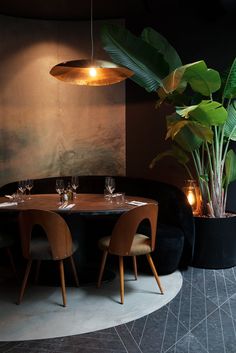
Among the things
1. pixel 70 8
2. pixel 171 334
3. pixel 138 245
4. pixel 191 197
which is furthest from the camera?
pixel 70 8

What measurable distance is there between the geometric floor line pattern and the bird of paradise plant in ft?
4.30

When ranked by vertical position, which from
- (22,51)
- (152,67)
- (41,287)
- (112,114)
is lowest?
(41,287)

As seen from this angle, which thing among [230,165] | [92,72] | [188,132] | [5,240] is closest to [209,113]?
[188,132]

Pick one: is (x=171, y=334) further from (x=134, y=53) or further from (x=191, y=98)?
(x=134, y=53)

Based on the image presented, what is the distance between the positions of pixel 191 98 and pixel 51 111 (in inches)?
85.0

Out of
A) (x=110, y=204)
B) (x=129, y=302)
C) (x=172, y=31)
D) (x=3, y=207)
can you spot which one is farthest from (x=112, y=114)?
(x=129, y=302)

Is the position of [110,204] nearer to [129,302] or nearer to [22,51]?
[129,302]

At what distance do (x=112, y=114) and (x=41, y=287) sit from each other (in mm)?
2783

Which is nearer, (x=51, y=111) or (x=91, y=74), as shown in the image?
(x=91, y=74)

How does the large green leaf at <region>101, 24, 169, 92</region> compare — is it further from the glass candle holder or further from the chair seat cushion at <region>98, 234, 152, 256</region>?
the chair seat cushion at <region>98, 234, 152, 256</region>

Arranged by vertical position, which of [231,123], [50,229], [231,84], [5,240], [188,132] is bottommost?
[5,240]

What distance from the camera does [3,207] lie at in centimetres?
355

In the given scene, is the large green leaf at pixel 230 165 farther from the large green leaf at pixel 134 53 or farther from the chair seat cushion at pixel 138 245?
the chair seat cushion at pixel 138 245

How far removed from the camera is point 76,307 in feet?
10.9
